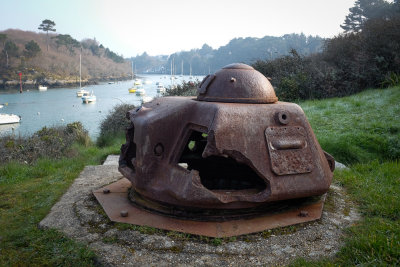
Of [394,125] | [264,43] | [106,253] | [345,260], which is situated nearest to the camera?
[345,260]

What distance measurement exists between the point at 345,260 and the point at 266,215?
38.6 inches

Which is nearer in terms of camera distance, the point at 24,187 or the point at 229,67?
the point at 229,67

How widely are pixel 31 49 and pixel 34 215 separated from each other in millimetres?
47414

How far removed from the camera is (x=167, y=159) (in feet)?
11.7

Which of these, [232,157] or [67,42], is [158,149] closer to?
[232,157]

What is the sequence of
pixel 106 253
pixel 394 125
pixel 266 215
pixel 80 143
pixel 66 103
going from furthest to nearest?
1. pixel 66 103
2. pixel 80 143
3. pixel 394 125
4. pixel 266 215
5. pixel 106 253

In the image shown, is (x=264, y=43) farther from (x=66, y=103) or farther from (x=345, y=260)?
(x=345, y=260)

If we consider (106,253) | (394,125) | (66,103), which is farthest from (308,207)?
(66,103)

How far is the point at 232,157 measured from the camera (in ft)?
10.7

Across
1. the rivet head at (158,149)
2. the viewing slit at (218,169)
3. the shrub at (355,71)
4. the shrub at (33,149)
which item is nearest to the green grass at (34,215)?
the rivet head at (158,149)

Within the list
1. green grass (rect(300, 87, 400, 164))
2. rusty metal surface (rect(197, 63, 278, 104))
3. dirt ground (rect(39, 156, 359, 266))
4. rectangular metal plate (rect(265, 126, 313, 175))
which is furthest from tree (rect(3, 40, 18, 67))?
rectangular metal plate (rect(265, 126, 313, 175))

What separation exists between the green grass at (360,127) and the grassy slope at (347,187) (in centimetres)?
2

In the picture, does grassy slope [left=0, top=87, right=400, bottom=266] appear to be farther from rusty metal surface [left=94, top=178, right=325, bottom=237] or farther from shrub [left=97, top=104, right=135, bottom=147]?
shrub [left=97, top=104, right=135, bottom=147]

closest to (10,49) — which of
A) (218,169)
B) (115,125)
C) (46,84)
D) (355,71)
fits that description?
(46,84)
